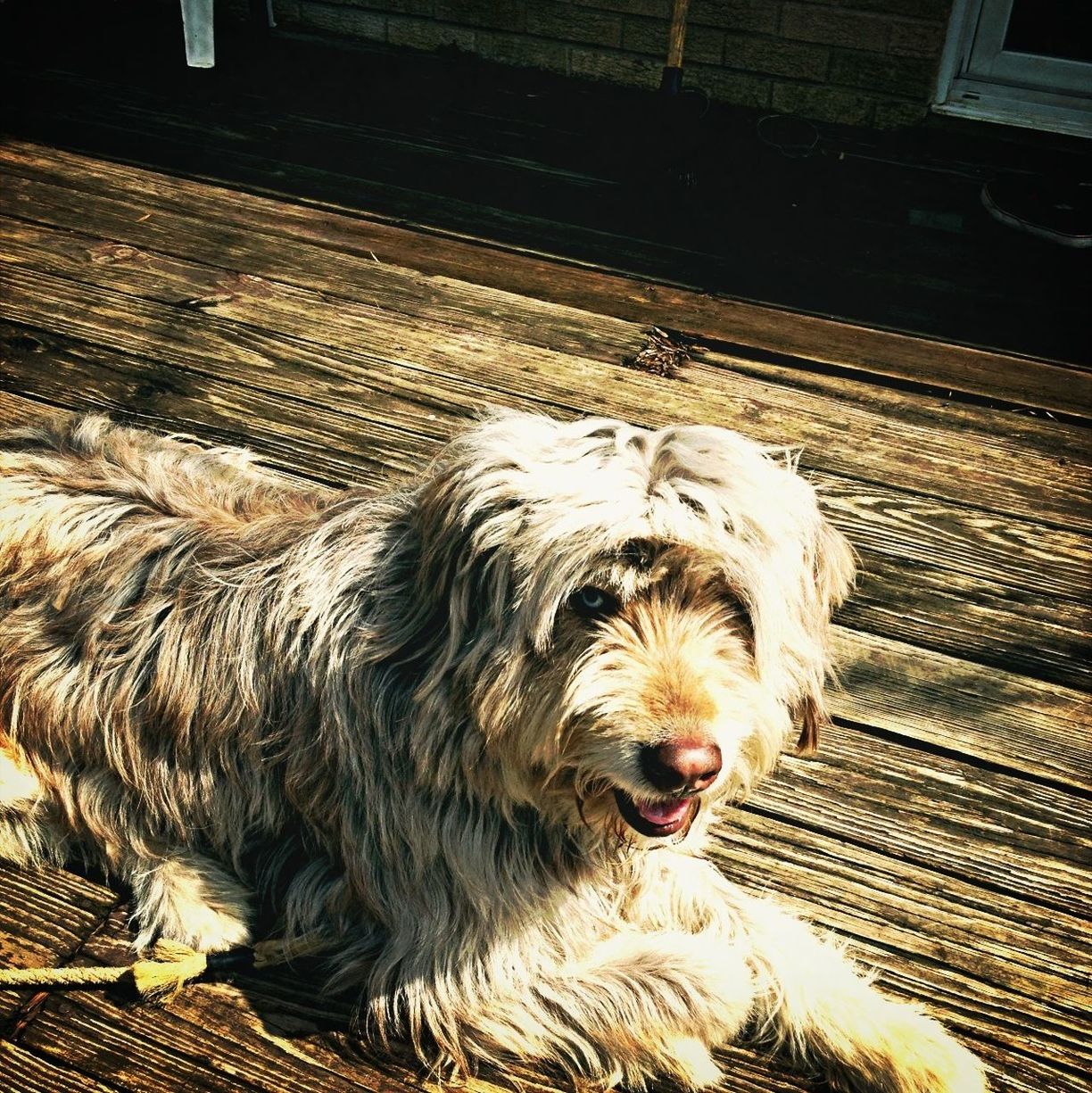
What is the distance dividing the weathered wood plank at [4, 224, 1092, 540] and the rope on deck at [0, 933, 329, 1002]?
7.07ft

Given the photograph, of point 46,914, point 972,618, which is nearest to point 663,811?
point 46,914

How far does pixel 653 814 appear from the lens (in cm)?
209

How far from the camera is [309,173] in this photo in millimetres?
5371

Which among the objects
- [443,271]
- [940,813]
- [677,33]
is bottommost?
[940,813]

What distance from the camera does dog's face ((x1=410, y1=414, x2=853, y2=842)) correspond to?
1.99 metres

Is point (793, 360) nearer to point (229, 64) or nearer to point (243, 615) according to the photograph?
point (243, 615)

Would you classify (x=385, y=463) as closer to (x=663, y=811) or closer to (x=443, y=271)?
(x=443, y=271)

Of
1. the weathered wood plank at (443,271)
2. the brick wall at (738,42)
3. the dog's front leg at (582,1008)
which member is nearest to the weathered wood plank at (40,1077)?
the dog's front leg at (582,1008)

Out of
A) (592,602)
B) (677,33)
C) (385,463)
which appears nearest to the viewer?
(592,602)

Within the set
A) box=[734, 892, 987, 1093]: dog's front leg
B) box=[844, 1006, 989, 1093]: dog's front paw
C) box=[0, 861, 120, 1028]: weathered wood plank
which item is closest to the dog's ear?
box=[734, 892, 987, 1093]: dog's front leg

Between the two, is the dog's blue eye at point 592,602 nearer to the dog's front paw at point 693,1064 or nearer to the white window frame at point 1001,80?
the dog's front paw at point 693,1064

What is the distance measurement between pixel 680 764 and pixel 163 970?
1132mm

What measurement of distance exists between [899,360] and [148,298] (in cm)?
287

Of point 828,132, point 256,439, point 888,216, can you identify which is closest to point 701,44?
point 828,132
